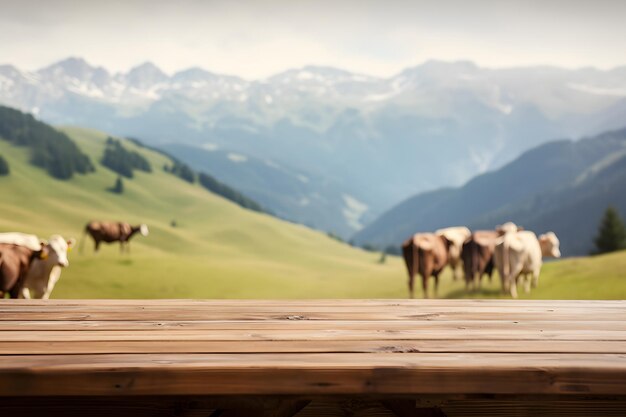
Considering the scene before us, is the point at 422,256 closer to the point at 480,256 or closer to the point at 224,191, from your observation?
the point at 480,256

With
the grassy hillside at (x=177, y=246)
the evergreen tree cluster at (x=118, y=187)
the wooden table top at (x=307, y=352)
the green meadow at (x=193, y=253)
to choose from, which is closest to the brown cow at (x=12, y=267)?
the wooden table top at (x=307, y=352)

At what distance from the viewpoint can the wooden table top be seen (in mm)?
2094

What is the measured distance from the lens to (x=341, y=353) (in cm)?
231

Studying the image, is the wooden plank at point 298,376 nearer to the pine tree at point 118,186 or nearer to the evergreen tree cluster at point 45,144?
the evergreen tree cluster at point 45,144

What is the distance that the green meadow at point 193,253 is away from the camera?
1870 cm

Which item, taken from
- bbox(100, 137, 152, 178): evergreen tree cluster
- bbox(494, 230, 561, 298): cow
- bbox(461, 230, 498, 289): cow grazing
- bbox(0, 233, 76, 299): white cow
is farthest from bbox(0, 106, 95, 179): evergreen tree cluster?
bbox(494, 230, 561, 298): cow

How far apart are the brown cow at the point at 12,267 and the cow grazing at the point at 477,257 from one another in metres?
10.7

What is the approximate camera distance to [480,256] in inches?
635

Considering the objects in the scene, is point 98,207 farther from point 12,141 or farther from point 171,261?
point 171,261

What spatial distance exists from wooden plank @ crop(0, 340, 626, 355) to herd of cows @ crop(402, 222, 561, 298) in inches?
476

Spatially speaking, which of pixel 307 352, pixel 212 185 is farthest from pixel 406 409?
pixel 212 185

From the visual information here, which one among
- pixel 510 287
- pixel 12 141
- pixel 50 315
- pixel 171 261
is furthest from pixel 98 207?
pixel 50 315

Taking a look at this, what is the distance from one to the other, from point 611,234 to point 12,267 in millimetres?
39422

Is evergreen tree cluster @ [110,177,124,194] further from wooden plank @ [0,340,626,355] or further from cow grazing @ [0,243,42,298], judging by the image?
wooden plank @ [0,340,626,355]
